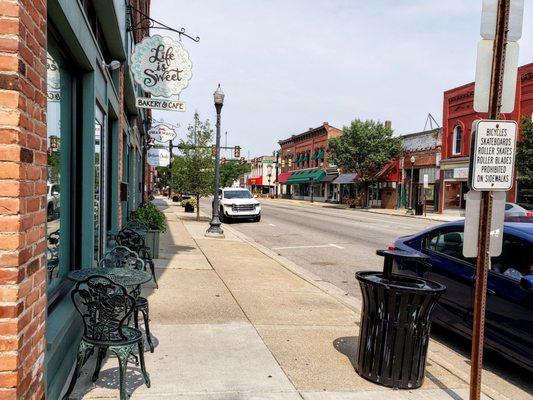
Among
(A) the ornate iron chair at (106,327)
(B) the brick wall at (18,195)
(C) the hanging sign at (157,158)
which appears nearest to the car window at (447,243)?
(A) the ornate iron chair at (106,327)

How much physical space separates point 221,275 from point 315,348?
437cm

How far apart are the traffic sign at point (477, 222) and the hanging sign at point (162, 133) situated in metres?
14.5

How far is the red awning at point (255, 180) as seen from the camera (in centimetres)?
9119

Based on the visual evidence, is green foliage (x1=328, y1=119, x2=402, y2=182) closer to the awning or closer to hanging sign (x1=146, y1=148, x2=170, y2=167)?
the awning

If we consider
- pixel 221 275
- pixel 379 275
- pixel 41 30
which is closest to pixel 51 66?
pixel 41 30

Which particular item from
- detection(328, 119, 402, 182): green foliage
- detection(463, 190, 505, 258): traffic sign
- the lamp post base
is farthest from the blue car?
detection(328, 119, 402, 182): green foliage

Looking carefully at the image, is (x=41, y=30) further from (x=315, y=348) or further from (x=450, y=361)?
(x=450, y=361)

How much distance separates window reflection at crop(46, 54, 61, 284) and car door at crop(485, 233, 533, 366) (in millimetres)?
4408

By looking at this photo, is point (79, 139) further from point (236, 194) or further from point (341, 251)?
point (236, 194)

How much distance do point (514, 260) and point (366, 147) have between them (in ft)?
120

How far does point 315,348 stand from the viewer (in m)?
5.35

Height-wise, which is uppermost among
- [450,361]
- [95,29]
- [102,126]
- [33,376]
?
[95,29]

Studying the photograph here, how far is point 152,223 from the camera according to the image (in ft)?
38.8

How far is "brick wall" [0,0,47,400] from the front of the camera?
253 centimetres
